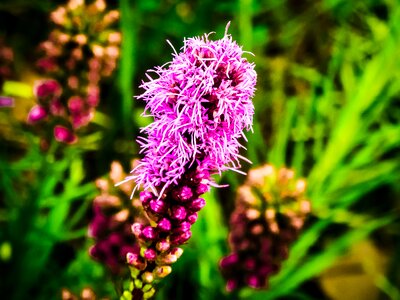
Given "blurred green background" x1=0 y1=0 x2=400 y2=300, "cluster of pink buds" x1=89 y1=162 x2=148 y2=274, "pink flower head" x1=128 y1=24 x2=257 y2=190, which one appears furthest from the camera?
"blurred green background" x1=0 y1=0 x2=400 y2=300

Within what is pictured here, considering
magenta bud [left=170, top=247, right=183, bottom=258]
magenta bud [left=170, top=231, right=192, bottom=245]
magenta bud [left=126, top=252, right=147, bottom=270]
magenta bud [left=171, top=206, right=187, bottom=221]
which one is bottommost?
magenta bud [left=126, top=252, right=147, bottom=270]

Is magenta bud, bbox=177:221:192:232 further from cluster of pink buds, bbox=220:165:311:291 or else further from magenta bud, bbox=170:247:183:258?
cluster of pink buds, bbox=220:165:311:291

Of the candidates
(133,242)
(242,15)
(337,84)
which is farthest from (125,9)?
(337,84)

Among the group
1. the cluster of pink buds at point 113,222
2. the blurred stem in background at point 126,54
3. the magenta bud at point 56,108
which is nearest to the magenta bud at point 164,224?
the cluster of pink buds at point 113,222

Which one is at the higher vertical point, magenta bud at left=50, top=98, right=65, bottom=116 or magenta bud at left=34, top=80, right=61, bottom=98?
magenta bud at left=34, top=80, right=61, bottom=98

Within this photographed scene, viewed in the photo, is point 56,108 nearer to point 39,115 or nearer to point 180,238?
point 39,115

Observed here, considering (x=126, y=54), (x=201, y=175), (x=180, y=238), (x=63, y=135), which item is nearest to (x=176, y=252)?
(x=180, y=238)

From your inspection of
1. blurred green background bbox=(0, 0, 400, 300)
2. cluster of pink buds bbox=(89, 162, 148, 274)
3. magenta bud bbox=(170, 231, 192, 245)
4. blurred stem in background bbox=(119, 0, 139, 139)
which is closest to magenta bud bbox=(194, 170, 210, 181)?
magenta bud bbox=(170, 231, 192, 245)

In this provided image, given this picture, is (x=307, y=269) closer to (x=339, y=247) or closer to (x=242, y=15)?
(x=339, y=247)
